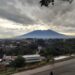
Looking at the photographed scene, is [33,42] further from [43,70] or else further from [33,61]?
→ [43,70]

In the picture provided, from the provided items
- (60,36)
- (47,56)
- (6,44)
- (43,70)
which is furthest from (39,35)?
(43,70)

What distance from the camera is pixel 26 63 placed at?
53.7 feet

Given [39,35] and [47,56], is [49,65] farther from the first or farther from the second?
[39,35]

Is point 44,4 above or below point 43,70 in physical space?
above

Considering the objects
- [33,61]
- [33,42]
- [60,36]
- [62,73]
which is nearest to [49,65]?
[33,61]

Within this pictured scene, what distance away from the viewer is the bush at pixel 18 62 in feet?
50.5

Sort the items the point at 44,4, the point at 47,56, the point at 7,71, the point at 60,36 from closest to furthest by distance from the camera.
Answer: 1. the point at 44,4
2. the point at 7,71
3. the point at 47,56
4. the point at 60,36

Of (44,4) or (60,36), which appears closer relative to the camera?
(44,4)

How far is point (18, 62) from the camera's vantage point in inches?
619

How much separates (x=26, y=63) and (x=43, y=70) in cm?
193

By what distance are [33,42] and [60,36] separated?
5.83 meters

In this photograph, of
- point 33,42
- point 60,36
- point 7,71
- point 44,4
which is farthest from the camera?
point 33,42

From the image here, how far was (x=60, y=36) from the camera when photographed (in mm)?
22656

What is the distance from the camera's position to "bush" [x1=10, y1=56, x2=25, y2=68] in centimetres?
1541
